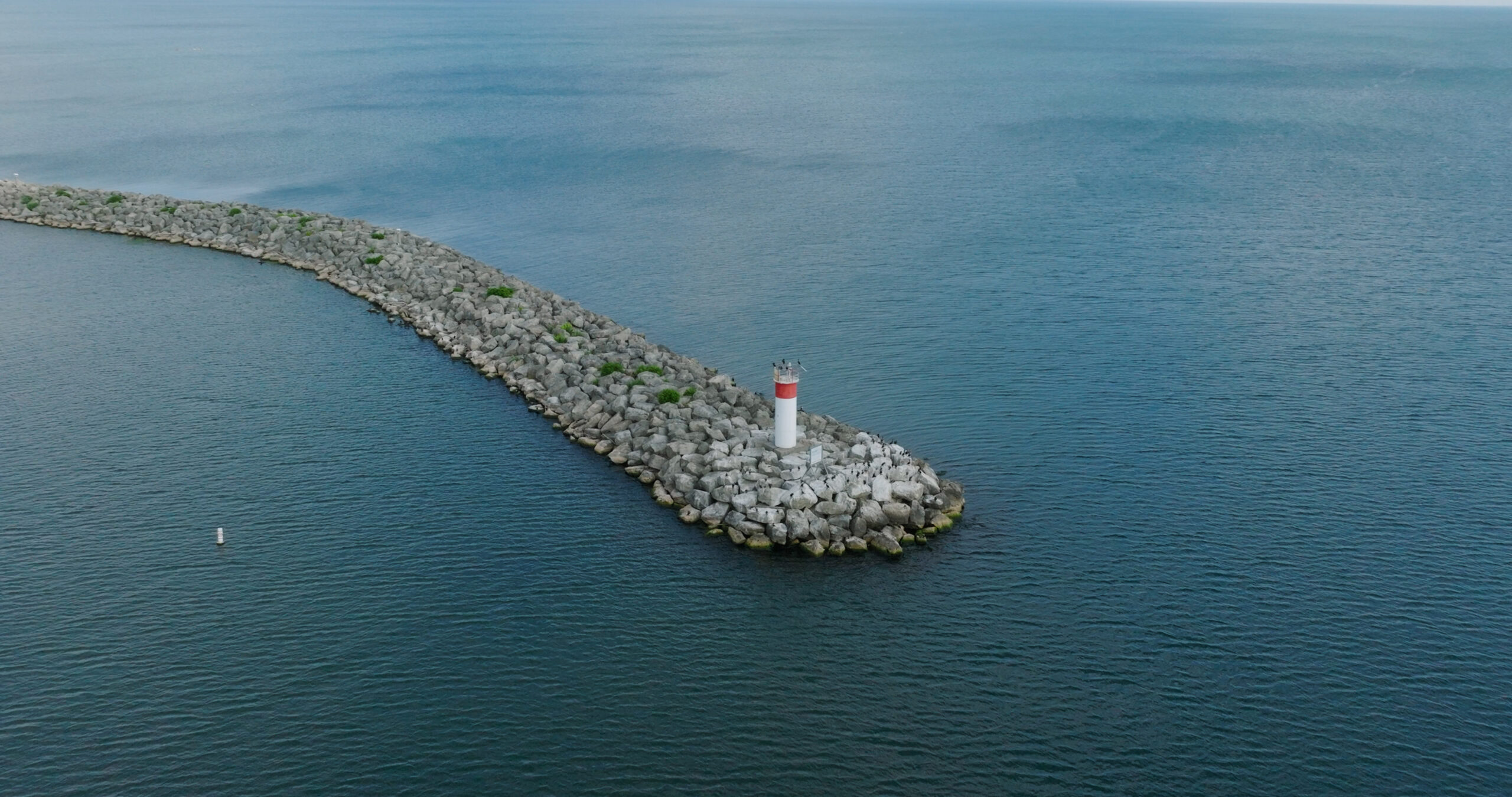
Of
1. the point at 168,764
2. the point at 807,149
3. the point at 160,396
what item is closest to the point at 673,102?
the point at 807,149

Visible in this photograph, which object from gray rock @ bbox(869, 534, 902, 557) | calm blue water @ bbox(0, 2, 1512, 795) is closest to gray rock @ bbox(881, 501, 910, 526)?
gray rock @ bbox(869, 534, 902, 557)

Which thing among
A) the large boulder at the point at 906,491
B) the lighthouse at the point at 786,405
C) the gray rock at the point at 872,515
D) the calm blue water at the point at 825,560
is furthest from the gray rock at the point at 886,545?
the lighthouse at the point at 786,405

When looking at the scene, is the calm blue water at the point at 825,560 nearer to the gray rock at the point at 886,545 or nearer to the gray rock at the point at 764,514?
the gray rock at the point at 886,545

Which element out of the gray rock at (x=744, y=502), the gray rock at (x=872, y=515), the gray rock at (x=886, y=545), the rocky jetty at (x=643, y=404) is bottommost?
the gray rock at (x=886, y=545)

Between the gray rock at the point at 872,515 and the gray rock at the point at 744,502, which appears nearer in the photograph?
the gray rock at the point at 872,515

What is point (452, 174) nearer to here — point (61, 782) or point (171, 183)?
point (171, 183)

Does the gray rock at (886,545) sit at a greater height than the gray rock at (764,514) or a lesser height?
lesser
